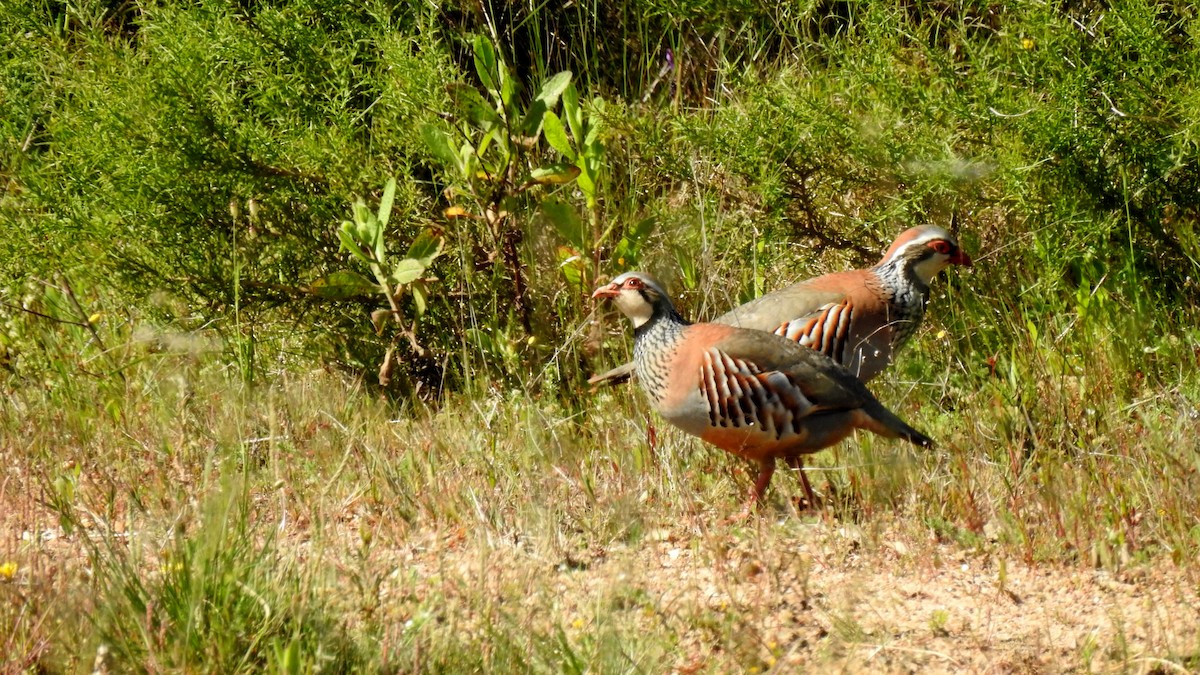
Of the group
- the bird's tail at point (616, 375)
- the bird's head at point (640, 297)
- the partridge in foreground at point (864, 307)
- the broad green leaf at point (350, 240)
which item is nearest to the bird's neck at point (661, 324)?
the bird's head at point (640, 297)

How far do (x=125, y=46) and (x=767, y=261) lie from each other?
261 centimetres

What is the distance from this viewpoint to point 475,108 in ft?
16.6

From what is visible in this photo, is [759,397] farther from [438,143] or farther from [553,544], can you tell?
Result: [438,143]

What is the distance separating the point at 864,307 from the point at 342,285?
1914 mm

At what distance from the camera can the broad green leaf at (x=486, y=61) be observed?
4912 millimetres

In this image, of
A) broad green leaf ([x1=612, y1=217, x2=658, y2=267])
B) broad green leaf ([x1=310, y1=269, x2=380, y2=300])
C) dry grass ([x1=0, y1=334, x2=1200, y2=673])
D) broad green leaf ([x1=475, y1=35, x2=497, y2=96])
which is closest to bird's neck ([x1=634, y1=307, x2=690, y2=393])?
dry grass ([x1=0, y1=334, x2=1200, y2=673])

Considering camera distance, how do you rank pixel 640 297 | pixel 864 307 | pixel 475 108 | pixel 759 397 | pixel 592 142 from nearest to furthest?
pixel 759 397 < pixel 640 297 < pixel 475 108 < pixel 592 142 < pixel 864 307

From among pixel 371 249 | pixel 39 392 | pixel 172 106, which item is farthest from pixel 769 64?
pixel 39 392

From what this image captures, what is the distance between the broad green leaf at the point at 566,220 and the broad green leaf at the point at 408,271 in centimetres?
50

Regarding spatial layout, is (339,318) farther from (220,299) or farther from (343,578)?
(343,578)

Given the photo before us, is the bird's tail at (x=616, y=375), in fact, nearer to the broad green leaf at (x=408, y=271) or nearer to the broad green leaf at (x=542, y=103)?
the broad green leaf at (x=408, y=271)

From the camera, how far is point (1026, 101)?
519 centimetres

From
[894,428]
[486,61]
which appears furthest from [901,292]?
[486,61]

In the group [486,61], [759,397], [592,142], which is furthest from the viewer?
[592,142]
